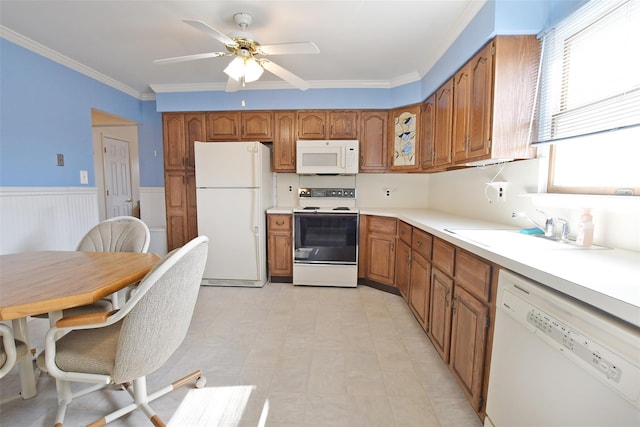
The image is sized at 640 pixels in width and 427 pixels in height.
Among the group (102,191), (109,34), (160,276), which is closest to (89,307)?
(160,276)

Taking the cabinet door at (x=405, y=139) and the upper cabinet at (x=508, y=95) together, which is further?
the cabinet door at (x=405, y=139)

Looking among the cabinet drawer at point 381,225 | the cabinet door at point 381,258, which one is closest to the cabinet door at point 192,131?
the cabinet drawer at point 381,225

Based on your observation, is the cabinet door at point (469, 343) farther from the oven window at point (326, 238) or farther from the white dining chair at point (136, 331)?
the oven window at point (326, 238)

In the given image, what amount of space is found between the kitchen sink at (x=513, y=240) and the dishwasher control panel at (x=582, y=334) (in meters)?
0.34

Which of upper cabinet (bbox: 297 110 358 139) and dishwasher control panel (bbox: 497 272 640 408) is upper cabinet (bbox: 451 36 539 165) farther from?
upper cabinet (bbox: 297 110 358 139)

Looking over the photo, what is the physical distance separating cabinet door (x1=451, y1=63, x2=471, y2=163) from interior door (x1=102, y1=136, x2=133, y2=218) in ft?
16.0

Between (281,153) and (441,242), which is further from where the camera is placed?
Result: (281,153)

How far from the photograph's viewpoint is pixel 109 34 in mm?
2186

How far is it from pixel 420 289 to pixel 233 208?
211 centimetres

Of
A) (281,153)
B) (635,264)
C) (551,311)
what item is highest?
(281,153)

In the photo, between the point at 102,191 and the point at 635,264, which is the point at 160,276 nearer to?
the point at 635,264

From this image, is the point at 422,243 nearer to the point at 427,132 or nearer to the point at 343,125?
the point at 427,132

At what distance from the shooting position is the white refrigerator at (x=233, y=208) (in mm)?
2963

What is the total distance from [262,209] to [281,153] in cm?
75
